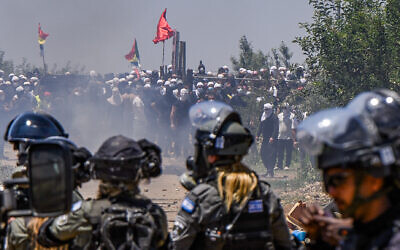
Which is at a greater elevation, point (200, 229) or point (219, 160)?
point (219, 160)

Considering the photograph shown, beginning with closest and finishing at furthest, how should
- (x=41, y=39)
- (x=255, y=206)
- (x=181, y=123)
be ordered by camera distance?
(x=255, y=206) → (x=181, y=123) → (x=41, y=39)

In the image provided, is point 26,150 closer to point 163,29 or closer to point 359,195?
point 359,195

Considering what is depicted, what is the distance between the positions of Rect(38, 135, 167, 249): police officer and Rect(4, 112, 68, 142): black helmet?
3.50 feet

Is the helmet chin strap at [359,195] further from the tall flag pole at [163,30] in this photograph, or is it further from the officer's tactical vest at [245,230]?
the tall flag pole at [163,30]

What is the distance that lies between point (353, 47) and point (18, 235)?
37.5 ft

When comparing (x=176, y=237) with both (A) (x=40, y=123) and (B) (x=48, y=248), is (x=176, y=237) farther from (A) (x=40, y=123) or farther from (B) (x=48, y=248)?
(A) (x=40, y=123)

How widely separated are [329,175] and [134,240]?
4.59 ft

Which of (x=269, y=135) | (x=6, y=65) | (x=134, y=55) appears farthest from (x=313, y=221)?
(x=6, y=65)

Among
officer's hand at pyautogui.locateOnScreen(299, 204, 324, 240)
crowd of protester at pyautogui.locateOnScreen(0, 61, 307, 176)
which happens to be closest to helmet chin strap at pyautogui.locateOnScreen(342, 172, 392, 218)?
officer's hand at pyautogui.locateOnScreen(299, 204, 324, 240)

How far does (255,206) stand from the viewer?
420 centimetres

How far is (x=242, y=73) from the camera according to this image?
23953 millimetres

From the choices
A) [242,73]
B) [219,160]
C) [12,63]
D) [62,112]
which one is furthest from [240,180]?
[12,63]

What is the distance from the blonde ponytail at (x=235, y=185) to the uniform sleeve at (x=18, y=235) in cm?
124

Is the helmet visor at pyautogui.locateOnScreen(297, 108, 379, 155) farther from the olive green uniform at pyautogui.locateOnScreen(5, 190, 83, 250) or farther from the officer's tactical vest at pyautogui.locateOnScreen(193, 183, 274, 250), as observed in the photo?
the olive green uniform at pyautogui.locateOnScreen(5, 190, 83, 250)
